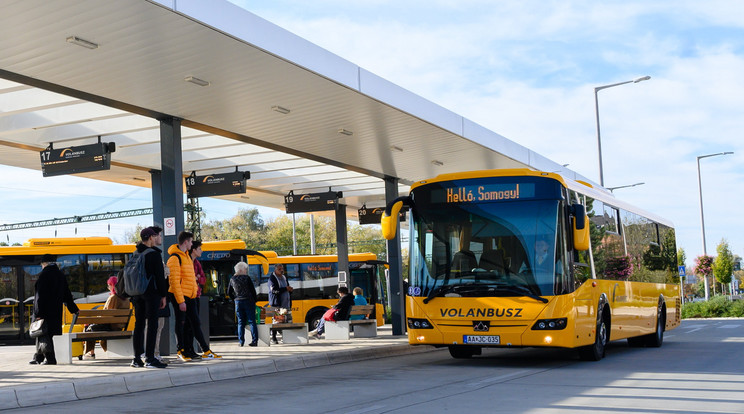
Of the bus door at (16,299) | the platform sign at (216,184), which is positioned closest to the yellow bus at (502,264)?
the platform sign at (216,184)

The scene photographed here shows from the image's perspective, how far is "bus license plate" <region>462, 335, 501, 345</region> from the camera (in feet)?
40.5

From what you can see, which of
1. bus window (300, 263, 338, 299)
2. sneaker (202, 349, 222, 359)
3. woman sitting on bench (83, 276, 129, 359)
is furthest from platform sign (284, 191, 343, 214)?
sneaker (202, 349, 222, 359)

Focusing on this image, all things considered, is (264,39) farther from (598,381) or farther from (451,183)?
(598,381)

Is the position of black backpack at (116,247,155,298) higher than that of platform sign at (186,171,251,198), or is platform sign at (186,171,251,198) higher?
platform sign at (186,171,251,198)

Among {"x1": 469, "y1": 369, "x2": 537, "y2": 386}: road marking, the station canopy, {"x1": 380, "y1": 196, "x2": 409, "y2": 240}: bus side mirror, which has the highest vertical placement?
the station canopy

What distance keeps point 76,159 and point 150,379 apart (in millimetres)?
7499

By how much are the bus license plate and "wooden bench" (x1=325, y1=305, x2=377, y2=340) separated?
7941mm

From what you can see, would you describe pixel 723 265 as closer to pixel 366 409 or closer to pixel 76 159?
pixel 76 159

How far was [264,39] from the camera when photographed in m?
12.1

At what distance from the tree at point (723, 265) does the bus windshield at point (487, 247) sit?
157 ft

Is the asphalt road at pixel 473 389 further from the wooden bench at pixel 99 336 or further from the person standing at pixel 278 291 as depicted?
the person standing at pixel 278 291

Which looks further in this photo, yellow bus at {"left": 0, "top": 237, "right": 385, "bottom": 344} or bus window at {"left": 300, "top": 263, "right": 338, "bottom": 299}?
bus window at {"left": 300, "top": 263, "right": 338, "bottom": 299}

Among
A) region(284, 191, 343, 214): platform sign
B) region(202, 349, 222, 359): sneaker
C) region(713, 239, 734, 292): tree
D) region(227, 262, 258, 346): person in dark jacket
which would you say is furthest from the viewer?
region(713, 239, 734, 292): tree

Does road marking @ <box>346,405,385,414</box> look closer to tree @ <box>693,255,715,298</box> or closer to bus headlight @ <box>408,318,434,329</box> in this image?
bus headlight @ <box>408,318,434,329</box>
